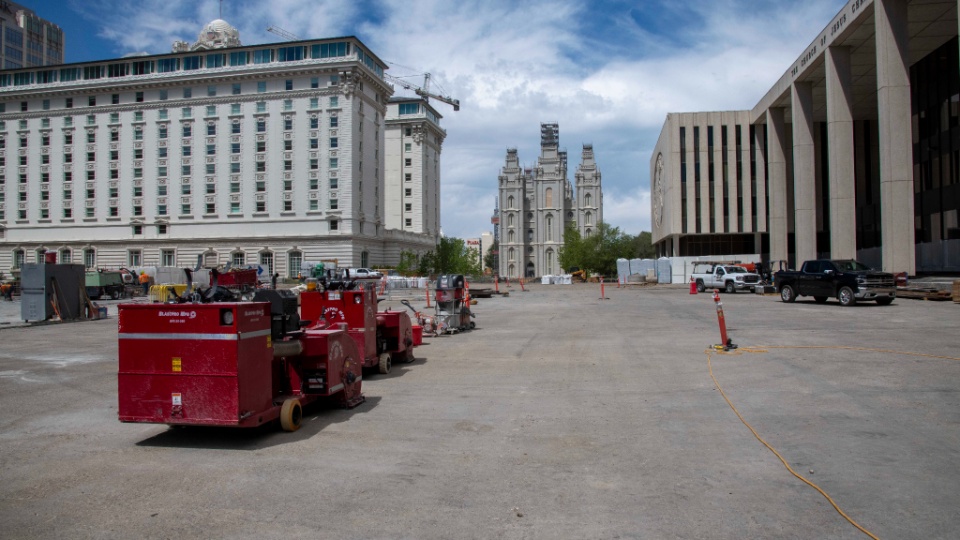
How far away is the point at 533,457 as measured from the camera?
6.13m

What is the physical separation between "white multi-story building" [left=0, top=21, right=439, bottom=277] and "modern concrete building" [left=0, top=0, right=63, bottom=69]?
5714 centimetres

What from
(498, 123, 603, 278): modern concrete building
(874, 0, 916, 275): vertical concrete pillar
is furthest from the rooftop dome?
(498, 123, 603, 278): modern concrete building

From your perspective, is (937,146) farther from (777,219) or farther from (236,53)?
(236,53)

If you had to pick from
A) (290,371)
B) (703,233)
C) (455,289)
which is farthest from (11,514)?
(703,233)

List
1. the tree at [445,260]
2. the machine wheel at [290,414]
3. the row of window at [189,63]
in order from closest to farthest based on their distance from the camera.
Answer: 1. the machine wheel at [290,414]
2. the row of window at [189,63]
3. the tree at [445,260]

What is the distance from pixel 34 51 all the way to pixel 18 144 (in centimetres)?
7333

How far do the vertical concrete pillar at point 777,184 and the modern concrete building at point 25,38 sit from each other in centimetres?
13223

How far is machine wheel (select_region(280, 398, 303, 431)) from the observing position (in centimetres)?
705

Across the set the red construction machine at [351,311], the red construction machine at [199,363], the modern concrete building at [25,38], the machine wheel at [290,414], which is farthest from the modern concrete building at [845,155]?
the modern concrete building at [25,38]

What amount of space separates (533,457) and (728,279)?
37184 mm

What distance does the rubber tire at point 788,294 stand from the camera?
1098 inches

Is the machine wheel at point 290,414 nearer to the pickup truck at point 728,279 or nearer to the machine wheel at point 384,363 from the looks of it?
the machine wheel at point 384,363

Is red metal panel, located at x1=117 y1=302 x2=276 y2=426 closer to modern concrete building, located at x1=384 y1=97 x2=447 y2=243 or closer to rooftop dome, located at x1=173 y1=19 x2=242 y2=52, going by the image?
rooftop dome, located at x1=173 y1=19 x2=242 y2=52

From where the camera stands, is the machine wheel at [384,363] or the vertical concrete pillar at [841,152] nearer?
the machine wheel at [384,363]
